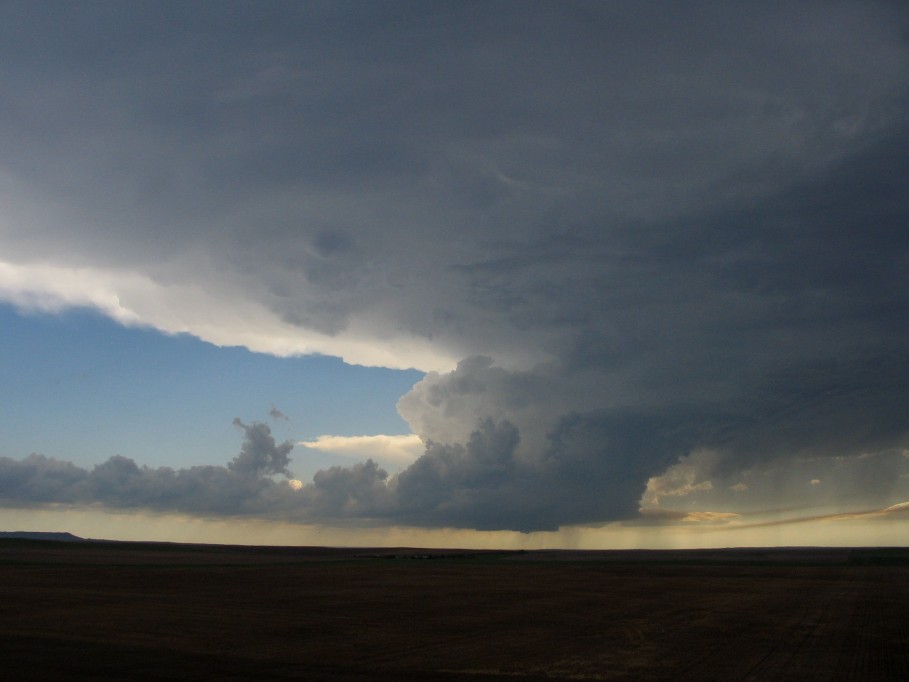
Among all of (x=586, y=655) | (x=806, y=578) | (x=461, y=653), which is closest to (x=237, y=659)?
(x=461, y=653)

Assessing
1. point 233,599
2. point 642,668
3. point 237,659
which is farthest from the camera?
point 233,599

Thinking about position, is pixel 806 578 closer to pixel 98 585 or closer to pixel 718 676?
pixel 718 676

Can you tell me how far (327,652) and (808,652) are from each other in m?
19.4

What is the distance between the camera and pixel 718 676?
77.9 feet

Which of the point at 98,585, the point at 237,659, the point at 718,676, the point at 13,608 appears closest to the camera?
the point at 718,676

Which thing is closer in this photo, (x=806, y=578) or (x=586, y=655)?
(x=586, y=655)

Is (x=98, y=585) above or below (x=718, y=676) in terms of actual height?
below

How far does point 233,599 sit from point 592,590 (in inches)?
1207

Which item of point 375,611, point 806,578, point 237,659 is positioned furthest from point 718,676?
point 806,578

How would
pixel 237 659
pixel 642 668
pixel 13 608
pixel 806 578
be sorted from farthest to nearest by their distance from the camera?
pixel 806 578 < pixel 13 608 < pixel 237 659 < pixel 642 668

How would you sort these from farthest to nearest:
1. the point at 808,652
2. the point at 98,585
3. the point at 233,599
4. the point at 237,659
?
the point at 98,585, the point at 233,599, the point at 808,652, the point at 237,659

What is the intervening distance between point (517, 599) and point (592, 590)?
1243 centimetres

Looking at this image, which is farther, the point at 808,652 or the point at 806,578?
the point at 806,578

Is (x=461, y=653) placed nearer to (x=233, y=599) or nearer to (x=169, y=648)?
(x=169, y=648)
